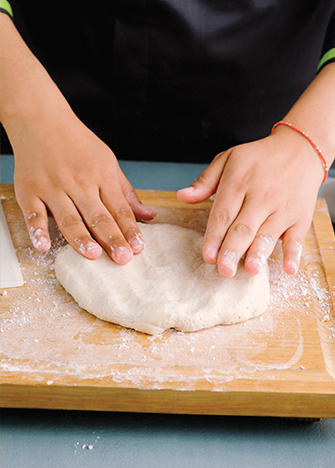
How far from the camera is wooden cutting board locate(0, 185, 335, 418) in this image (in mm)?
980

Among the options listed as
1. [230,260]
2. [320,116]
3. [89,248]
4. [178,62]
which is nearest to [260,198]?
[230,260]

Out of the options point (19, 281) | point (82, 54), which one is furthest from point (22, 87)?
point (19, 281)

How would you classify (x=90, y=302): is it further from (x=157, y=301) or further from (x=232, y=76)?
(x=232, y=76)

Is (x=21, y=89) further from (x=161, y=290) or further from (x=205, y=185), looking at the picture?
(x=161, y=290)

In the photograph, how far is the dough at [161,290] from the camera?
1102mm

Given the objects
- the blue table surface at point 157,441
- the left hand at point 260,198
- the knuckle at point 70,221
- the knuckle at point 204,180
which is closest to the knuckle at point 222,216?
the left hand at point 260,198

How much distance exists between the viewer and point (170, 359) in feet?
3.43

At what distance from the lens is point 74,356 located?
1046 mm

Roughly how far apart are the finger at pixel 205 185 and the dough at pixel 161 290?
0.15 meters

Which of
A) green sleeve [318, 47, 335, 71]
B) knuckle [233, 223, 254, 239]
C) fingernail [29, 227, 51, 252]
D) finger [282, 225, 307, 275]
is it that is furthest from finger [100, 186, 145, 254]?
green sleeve [318, 47, 335, 71]

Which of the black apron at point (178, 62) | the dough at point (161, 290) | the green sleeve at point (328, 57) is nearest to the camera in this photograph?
the dough at point (161, 290)

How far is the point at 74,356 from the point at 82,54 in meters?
1.11

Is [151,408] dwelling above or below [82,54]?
below

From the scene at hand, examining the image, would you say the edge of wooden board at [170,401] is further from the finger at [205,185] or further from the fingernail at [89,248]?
the finger at [205,185]
